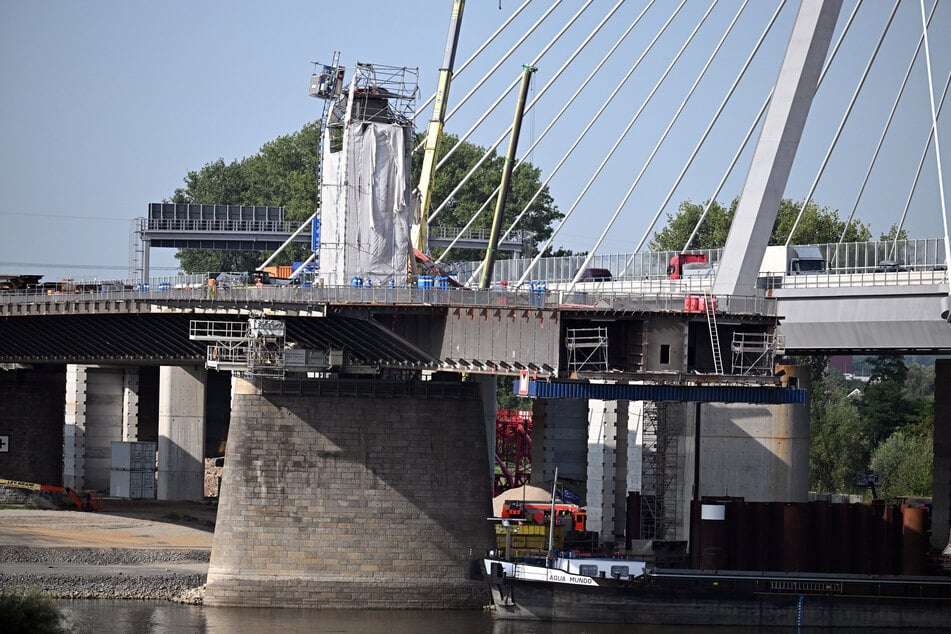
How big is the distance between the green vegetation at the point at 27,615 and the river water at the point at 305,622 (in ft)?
50.2

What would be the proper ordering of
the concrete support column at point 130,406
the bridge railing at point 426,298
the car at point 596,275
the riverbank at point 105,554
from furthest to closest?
the concrete support column at point 130,406 < the car at point 596,275 < the riverbank at point 105,554 < the bridge railing at point 426,298

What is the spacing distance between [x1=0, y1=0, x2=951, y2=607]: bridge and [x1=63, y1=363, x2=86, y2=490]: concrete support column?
27.1m

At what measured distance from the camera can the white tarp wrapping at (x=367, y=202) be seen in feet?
233

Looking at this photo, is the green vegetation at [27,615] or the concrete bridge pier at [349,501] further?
the concrete bridge pier at [349,501]

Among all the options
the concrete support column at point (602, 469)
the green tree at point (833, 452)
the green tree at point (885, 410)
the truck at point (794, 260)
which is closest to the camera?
the truck at point (794, 260)

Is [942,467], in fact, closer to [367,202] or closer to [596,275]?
[596,275]

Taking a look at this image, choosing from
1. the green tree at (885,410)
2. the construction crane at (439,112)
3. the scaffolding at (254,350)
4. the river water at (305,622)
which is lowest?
the river water at (305,622)

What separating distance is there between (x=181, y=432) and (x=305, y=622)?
37722mm

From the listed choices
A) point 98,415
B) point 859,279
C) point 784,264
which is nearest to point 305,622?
point 859,279

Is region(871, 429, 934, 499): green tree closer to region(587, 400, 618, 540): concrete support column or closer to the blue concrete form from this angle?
region(587, 400, 618, 540): concrete support column

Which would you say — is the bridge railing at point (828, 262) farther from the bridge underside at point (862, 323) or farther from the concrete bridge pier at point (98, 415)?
the concrete bridge pier at point (98, 415)

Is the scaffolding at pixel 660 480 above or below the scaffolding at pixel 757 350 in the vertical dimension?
below

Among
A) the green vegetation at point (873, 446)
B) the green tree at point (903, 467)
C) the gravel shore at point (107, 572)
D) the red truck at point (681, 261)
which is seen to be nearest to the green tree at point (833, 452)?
the green vegetation at point (873, 446)

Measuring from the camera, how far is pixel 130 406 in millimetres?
109000
